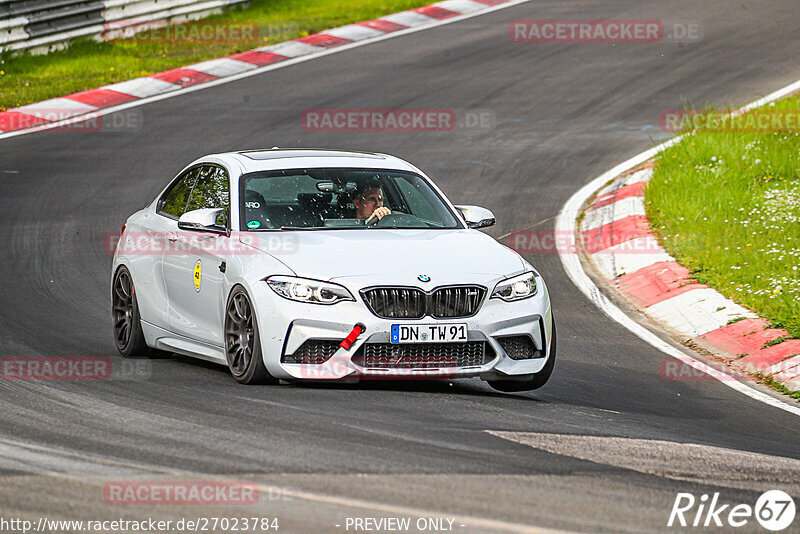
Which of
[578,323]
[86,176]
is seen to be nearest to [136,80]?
[86,176]

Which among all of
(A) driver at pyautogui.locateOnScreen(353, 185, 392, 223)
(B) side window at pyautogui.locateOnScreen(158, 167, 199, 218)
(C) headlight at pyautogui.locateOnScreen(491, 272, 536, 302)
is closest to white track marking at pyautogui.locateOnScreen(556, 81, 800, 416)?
(C) headlight at pyautogui.locateOnScreen(491, 272, 536, 302)

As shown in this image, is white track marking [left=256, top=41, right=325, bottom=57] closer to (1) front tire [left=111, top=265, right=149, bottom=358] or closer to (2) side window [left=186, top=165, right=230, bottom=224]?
(1) front tire [left=111, top=265, right=149, bottom=358]

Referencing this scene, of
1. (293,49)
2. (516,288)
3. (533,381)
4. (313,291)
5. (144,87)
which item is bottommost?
(533,381)

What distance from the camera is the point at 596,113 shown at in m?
19.8

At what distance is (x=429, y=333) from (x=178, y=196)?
293 cm

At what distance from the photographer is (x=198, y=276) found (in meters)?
9.13

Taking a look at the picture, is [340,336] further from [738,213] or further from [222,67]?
[222,67]

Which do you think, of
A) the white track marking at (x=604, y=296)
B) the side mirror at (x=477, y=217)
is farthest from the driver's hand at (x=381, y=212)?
the white track marking at (x=604, y=296)

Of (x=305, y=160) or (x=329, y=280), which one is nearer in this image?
(x=329, y=280)

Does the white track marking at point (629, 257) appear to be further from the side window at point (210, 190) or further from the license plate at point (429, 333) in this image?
the license plate at point (429, 333)

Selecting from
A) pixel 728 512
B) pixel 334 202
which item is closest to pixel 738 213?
pixel 334 202

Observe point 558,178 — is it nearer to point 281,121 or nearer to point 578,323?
point 281,121

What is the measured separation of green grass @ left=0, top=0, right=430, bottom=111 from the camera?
2083 cm

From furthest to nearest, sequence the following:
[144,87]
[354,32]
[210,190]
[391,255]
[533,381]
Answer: [354,32]
[144,87]
[210,190]
[533,381]
[391,255]
